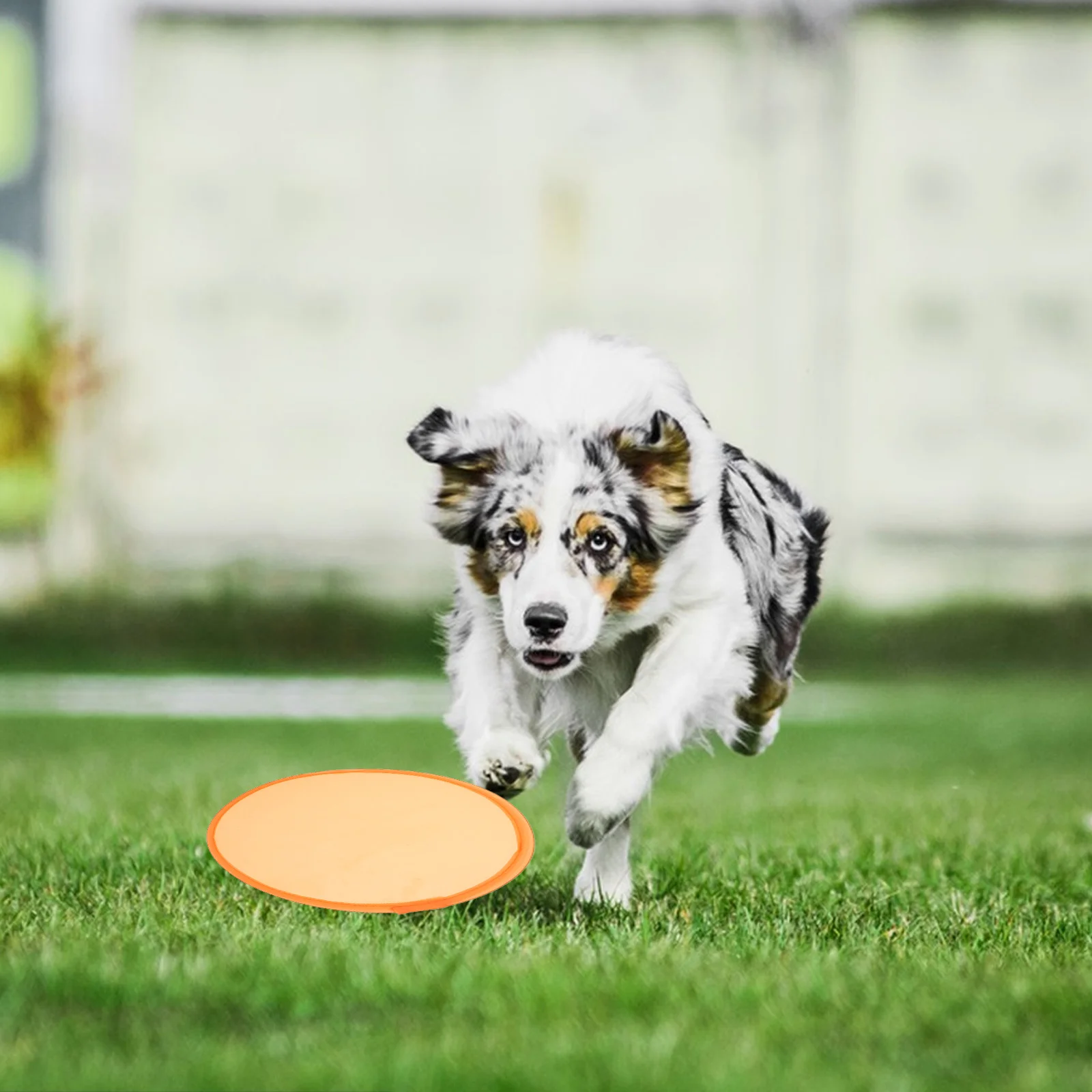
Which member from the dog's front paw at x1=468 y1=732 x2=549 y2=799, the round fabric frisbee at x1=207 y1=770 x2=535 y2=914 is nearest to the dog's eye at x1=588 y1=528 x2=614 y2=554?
the dog's front paw at x1=468 y1=732 x2=549 y2=799

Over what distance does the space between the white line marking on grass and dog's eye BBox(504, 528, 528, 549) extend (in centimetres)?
905

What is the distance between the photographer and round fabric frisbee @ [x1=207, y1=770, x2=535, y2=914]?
4133 millimetres

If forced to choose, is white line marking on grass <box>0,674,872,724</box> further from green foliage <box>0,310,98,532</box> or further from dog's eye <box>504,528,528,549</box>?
dog's eye <box>504,528,528,549</box>

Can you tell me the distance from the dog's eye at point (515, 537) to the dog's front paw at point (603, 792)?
526 millimetres

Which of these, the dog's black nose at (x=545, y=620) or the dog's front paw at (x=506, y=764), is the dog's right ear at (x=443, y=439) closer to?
the dog's black nose at (x=545, y=620)

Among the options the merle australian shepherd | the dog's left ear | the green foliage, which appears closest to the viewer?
the merle australian shepherd

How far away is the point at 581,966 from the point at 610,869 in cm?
124

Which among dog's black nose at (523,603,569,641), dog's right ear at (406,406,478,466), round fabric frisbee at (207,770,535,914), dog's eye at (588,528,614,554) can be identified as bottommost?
round fabric frisbee at (207,770,535,914)

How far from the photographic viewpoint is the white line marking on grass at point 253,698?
14938 mm

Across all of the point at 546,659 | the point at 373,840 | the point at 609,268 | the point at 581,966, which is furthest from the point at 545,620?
the point at 609,268

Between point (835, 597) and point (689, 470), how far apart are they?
16514mm

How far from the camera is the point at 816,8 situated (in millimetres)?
21984

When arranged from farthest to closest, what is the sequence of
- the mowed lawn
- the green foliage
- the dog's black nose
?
1. the green foliage
2. the dog's black nose
3. the mowed lawn

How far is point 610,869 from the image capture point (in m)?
4.68
